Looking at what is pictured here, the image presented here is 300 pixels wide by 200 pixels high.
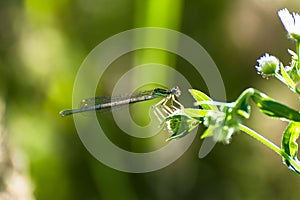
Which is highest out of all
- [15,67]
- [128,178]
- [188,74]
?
[15,67]

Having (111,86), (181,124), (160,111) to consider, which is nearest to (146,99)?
(160,111)

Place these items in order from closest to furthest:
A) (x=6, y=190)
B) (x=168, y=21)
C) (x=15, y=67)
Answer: (x=6, y=190) → (x=168, y=21) → (x=15, y=67)

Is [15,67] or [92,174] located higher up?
[15,67]

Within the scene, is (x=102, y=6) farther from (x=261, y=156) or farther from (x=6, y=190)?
(x=6, y=190)

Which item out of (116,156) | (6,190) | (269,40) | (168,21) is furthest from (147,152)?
(6,190)

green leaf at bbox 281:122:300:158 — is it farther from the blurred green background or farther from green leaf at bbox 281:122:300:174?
the blurred green background

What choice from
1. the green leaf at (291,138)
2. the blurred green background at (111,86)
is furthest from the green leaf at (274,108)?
the blurred green background at (111,86)

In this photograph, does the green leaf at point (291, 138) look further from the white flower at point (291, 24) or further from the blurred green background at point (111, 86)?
the blurred green background at point (111, 86)
